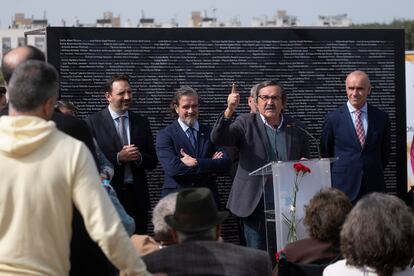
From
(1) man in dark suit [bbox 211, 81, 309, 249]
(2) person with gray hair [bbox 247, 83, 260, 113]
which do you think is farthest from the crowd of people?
(2) person with gray hair [bbox 247, 83, 260, 113]

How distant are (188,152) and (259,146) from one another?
2.54ft

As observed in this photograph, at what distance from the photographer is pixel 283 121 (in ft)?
25.6

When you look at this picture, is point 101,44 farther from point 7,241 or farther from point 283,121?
point 7,241

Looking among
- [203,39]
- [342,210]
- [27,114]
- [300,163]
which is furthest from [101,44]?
[27,114]

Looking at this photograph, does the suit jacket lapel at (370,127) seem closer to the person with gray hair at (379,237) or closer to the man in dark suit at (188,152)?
the man in dark suit at (188,152)

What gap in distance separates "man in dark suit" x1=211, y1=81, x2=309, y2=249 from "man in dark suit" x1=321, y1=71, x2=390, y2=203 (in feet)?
2.67

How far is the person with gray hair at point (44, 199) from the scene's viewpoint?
354 cm

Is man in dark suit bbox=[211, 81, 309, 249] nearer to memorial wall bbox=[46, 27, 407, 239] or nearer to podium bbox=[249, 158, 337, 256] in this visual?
podium bbox=[249, 158, 337, 256]

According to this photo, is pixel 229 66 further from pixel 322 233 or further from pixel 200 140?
pixel 322 233

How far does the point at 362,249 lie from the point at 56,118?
170cm

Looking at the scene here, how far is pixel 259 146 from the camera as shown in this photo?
7.69m

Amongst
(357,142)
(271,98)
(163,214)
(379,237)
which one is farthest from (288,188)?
(379,237)

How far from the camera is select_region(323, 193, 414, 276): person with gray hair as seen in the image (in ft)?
13.0

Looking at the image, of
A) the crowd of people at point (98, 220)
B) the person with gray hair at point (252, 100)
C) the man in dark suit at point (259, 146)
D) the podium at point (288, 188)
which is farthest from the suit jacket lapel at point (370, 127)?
the crowd of people at point (98, 220)
